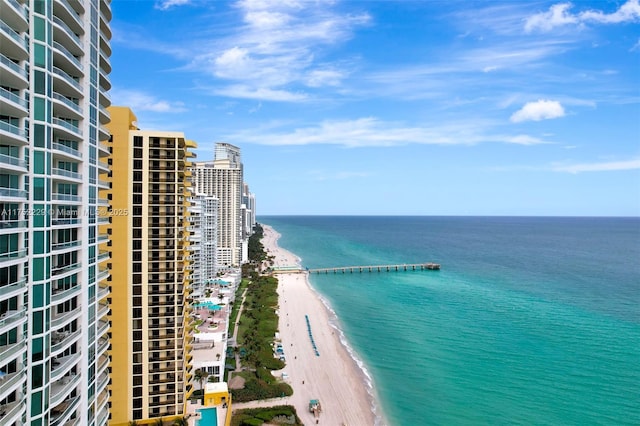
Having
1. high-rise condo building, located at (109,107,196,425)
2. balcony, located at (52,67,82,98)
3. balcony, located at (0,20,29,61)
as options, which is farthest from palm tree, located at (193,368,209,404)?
balcony, located at (0,20,29,61)

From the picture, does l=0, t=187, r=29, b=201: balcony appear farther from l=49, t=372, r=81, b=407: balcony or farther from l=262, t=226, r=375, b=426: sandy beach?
l=262, t=226, r=375, b=426: sandy beach

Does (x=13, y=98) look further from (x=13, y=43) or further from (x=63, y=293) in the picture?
(x=63, y=293)

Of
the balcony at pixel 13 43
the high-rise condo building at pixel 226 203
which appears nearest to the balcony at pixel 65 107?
the balcony at pixel 13 43

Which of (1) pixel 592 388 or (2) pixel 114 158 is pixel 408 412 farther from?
(2) pixel 114 158

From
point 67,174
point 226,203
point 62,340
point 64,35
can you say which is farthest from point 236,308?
point 64,35

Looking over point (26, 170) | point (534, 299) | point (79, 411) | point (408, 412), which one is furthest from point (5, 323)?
point (534, 299)

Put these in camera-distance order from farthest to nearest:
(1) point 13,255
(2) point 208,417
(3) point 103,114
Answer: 1. (2) point 208,417
2. (3) point 103,114
3. (1) point 13,255
